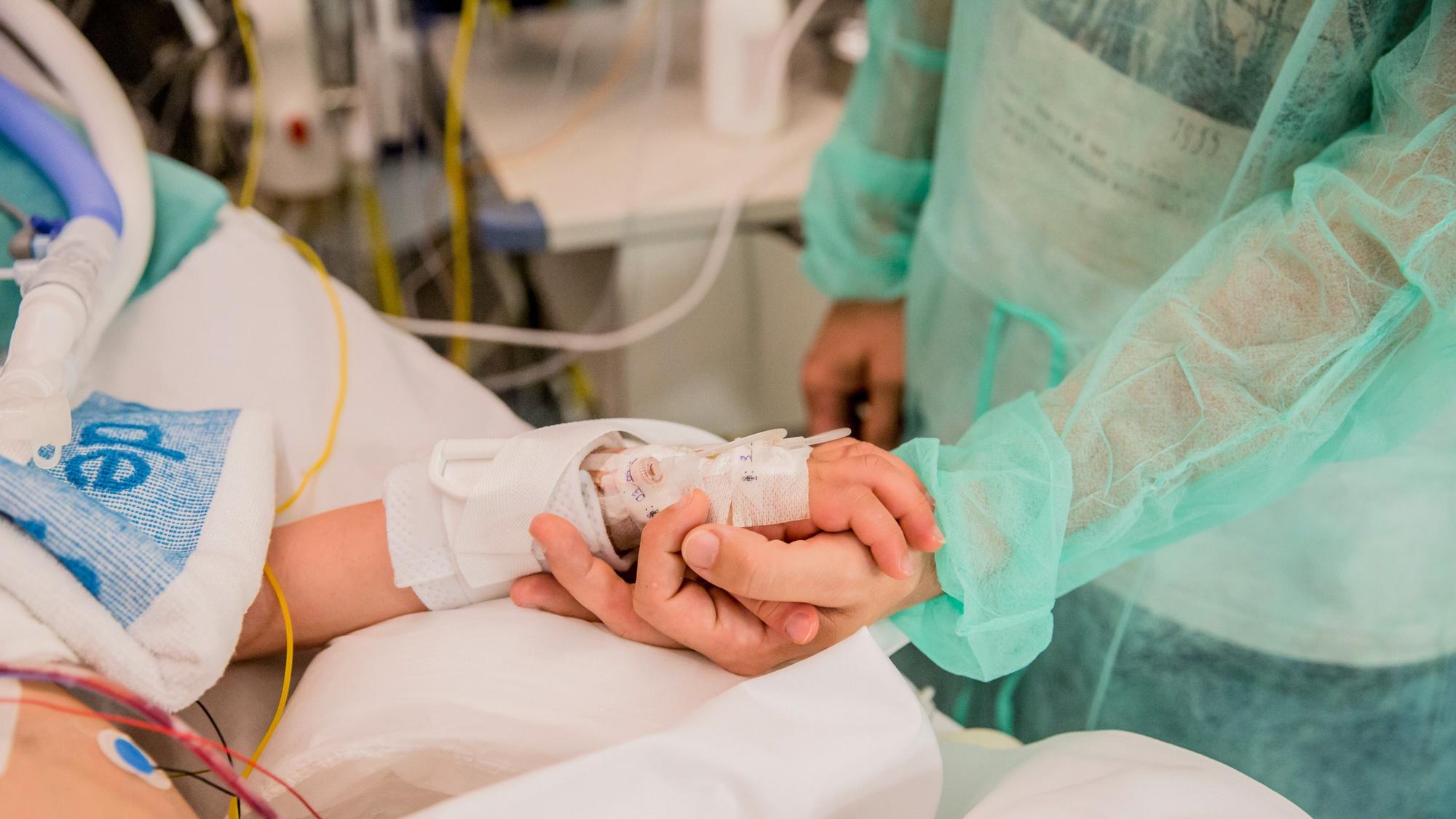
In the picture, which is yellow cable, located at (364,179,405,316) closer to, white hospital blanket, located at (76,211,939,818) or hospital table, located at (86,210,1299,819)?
white hospital blanket, located at (76,211,939,818)

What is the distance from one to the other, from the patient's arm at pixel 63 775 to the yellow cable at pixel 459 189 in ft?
3.26

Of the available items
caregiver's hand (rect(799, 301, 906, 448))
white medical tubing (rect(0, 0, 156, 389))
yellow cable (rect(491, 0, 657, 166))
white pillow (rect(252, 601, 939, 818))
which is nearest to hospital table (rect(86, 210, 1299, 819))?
white pillow (rect(252, 601, 939, 818))

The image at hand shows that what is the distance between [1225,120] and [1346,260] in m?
0.17

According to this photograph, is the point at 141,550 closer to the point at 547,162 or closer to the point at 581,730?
the point at 581,730

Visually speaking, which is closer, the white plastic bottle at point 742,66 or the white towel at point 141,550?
the white towel at point 141,550

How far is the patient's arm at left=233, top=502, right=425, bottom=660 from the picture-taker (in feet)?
2.19

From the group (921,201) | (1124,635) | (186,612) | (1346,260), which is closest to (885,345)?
(921,201)

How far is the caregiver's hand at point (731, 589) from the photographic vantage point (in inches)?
22.5

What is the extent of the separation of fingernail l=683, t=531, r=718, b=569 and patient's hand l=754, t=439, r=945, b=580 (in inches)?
2.5

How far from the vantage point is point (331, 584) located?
670 mm

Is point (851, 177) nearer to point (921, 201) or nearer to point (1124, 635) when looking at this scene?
point (921, 201)

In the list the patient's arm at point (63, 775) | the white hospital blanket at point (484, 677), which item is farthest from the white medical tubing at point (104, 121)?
the patient's arm at point (63, 775)

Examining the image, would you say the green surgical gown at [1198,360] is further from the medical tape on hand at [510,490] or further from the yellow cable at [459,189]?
the yellow cable at [459,189]

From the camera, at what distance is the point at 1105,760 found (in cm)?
58
